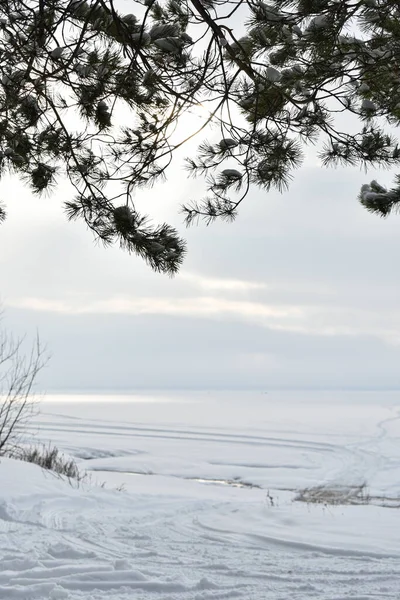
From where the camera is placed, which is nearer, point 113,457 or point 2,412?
point 2,412

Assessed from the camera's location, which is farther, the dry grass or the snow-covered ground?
the dry grass

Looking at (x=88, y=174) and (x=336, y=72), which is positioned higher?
(x=336, y=72)

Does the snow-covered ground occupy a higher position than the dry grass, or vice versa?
the dry grass

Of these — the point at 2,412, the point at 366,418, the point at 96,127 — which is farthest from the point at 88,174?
the point at 366,418

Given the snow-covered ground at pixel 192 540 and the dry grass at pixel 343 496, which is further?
the dry grass at pixel 343 496

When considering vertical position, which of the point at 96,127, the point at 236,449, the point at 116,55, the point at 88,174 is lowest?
the point at 236,449

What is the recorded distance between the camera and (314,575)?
5035mm

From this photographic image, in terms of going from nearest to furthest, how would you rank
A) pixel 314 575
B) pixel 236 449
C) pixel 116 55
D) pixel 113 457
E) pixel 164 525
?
1. pixel 116 55
2. pixel 314 575
3. pixel 164 525
4. pixel 113 457
5. pixel 236 449

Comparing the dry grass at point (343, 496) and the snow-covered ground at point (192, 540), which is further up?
the dry grass at point (343, 496)

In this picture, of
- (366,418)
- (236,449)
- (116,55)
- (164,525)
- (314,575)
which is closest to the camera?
(116,55)

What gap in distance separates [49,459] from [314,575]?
731cm

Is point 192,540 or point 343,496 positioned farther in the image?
point 343,496

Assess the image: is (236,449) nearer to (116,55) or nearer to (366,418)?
(366,418)

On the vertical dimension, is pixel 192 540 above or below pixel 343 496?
below
